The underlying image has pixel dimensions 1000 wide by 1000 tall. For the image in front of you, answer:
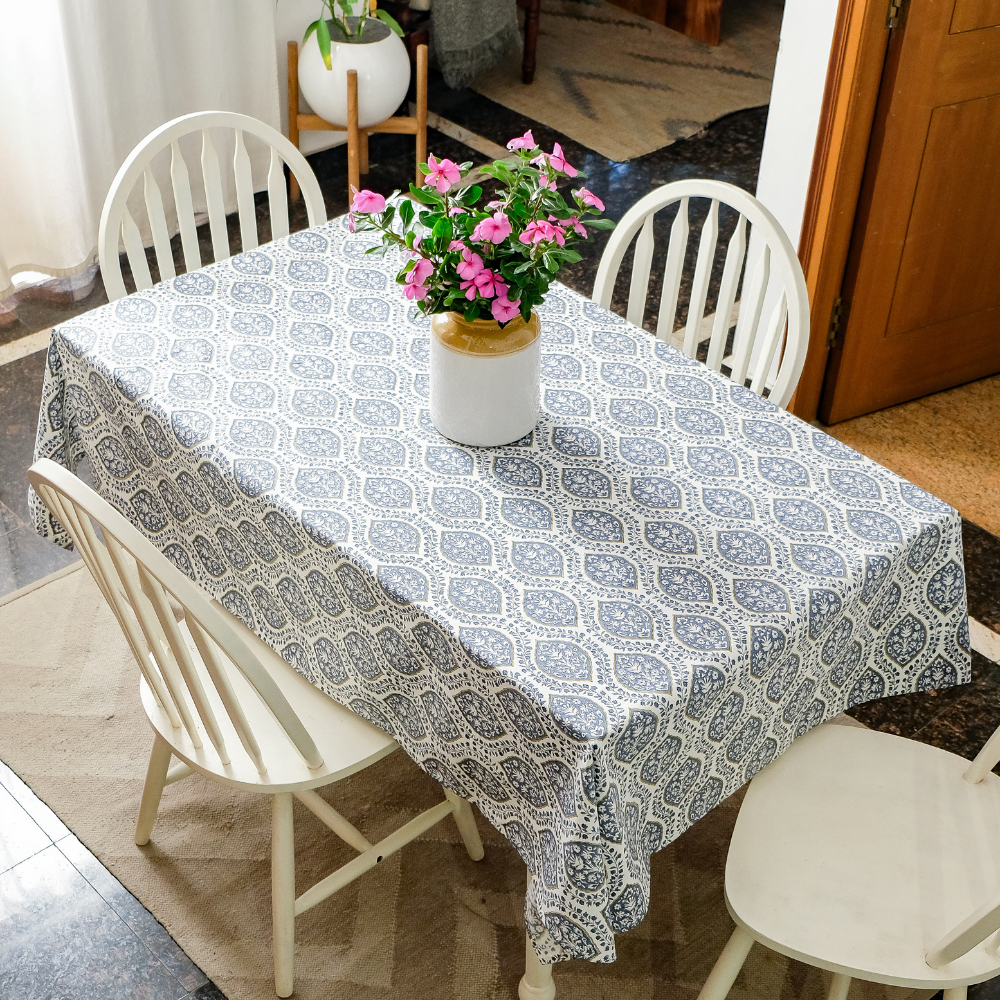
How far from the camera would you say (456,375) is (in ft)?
5.19

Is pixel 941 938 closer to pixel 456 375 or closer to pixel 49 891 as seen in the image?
pixel 456 375

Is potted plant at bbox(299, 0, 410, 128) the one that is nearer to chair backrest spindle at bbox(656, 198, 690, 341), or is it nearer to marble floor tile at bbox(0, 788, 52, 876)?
chair backrest spindle at bbox(656, 198, 690, 341)

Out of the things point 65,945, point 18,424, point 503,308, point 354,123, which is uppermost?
point 503,308

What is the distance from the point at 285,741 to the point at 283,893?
238 millimetres

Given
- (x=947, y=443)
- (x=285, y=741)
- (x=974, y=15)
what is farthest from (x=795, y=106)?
(x=285, y=741)

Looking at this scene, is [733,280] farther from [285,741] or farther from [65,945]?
[65,945]

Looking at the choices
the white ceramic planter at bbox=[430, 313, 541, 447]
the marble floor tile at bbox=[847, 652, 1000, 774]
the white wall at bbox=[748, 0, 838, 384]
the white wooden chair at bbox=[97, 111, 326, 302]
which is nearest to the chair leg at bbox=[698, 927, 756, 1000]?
the white ceramic planter at bbox=[430, 313, 541, 447]

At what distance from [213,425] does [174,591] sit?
40 centimetres

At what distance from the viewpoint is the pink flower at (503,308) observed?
1.46 metres

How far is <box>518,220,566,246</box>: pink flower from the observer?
1.42 metres

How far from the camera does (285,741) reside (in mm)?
1590

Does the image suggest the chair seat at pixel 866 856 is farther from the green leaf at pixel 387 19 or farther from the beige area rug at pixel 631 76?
the beige area rug at pixel 631 76

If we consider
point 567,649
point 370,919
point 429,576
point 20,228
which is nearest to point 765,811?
point 567,649

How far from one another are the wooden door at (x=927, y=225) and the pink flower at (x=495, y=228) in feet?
4.63
